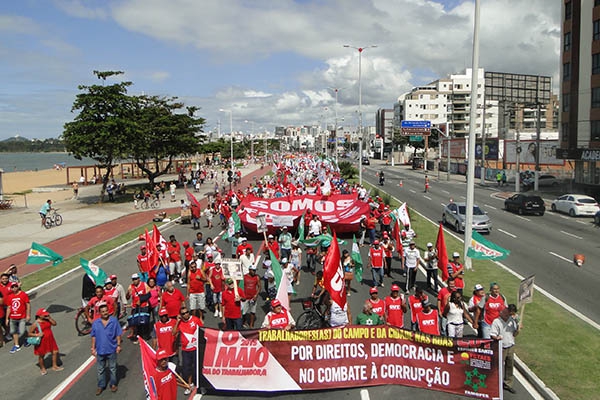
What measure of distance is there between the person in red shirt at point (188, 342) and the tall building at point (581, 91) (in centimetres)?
4081

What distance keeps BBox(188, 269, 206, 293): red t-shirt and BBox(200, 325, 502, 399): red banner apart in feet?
10.6

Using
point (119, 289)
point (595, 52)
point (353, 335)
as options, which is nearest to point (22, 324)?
point (119, 289)

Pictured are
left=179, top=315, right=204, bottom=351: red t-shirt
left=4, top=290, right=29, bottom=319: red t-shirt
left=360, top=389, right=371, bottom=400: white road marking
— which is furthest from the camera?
left=4, top=290, right=29, bottom=319: red t-shirt

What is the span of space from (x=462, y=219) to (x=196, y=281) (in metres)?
17.0

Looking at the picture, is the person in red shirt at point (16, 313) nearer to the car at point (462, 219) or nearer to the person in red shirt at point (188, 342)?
the person in red shirt at point (188, 342)

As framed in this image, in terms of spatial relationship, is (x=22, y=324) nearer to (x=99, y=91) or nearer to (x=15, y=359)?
(x=15, y=359)

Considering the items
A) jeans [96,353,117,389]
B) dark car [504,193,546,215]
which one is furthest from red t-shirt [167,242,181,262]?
dark car [504,193,546,215]

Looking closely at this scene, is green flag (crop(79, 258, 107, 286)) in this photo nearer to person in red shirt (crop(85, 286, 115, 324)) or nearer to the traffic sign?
person in red shirt (crop(85, 286, 115, 324))

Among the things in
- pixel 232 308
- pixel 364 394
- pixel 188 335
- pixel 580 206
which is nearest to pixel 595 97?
pixel 580 206

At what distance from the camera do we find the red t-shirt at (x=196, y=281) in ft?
38.6

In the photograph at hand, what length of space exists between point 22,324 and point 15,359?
855mm

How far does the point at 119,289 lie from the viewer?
11.3 metres

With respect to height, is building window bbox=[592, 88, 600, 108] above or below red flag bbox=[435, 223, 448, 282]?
above

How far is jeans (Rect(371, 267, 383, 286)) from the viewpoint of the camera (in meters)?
14.9
